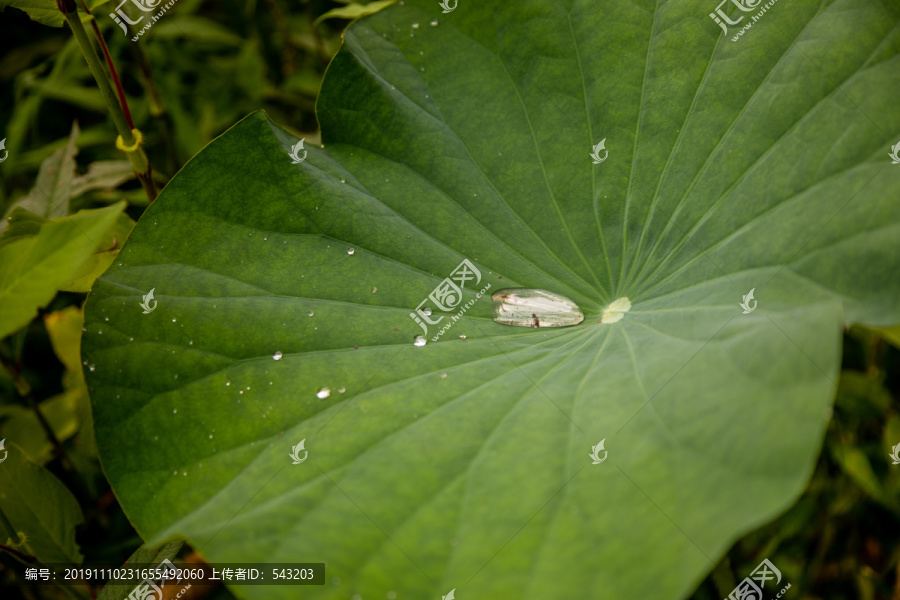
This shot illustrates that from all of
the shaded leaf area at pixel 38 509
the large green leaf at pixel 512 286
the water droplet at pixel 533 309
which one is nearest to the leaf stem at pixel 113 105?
the large green leaf at pixel 512 286

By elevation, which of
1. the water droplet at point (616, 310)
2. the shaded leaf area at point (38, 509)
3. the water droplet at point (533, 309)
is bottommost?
the shaded leaf area at point (38, 509)

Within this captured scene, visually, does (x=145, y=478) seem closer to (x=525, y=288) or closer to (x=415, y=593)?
(x=415, y=593)

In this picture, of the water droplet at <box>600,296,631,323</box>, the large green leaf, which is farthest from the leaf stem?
the water droplet at <box>600,296,631,323</box>

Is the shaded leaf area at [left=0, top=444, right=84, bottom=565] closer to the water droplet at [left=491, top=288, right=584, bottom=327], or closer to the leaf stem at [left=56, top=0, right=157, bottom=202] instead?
the leaf stem at [left=56, top=0, right=157, bottom=202]

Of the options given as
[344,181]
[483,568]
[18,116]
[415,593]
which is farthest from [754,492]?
[18,116]

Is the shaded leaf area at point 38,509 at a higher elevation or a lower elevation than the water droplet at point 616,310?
lower

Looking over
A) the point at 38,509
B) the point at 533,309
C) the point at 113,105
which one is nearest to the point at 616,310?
the point at 533,309

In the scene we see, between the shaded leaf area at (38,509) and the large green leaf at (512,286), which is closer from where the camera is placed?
the large green leaf at (512,286)

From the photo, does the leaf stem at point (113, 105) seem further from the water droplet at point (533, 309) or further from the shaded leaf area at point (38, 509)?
the water droplet at point (533, 309)
